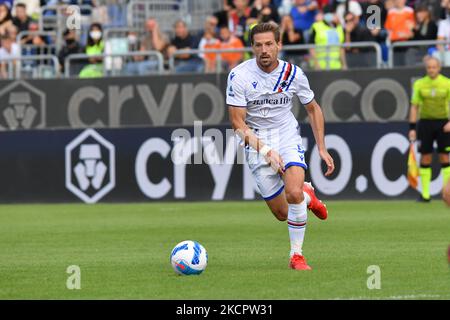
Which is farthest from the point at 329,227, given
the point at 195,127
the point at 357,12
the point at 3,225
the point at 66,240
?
the point at 357,12

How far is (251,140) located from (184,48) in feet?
49.4

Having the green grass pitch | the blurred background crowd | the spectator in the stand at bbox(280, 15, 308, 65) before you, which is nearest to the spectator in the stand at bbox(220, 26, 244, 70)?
the blurred background crowd

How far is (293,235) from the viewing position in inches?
461

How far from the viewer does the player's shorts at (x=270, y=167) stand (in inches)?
472

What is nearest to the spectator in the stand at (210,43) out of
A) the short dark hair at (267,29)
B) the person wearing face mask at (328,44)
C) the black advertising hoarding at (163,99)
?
the black advertising hoarding at (163,99)

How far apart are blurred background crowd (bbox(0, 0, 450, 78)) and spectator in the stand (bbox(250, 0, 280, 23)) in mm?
26

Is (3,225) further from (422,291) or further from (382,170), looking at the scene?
(422,291)

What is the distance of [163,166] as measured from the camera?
24.5 meters

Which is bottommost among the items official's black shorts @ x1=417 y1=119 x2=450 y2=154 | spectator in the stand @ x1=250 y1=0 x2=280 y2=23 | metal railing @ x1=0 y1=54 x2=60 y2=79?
official's black shorts @ x1=417 y1=119 x2=450 y2=154

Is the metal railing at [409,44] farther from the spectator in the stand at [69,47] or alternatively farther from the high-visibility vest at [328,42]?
the spectator in the stand at [69,47]

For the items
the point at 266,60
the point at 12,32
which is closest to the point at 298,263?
the point at 266,60

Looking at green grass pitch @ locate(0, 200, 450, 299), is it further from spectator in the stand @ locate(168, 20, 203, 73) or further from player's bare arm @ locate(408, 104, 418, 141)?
spectator in the stand @ locate(168, 20, 203, 73)

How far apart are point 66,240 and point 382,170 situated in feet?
29.4

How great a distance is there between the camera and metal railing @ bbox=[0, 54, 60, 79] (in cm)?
2638
